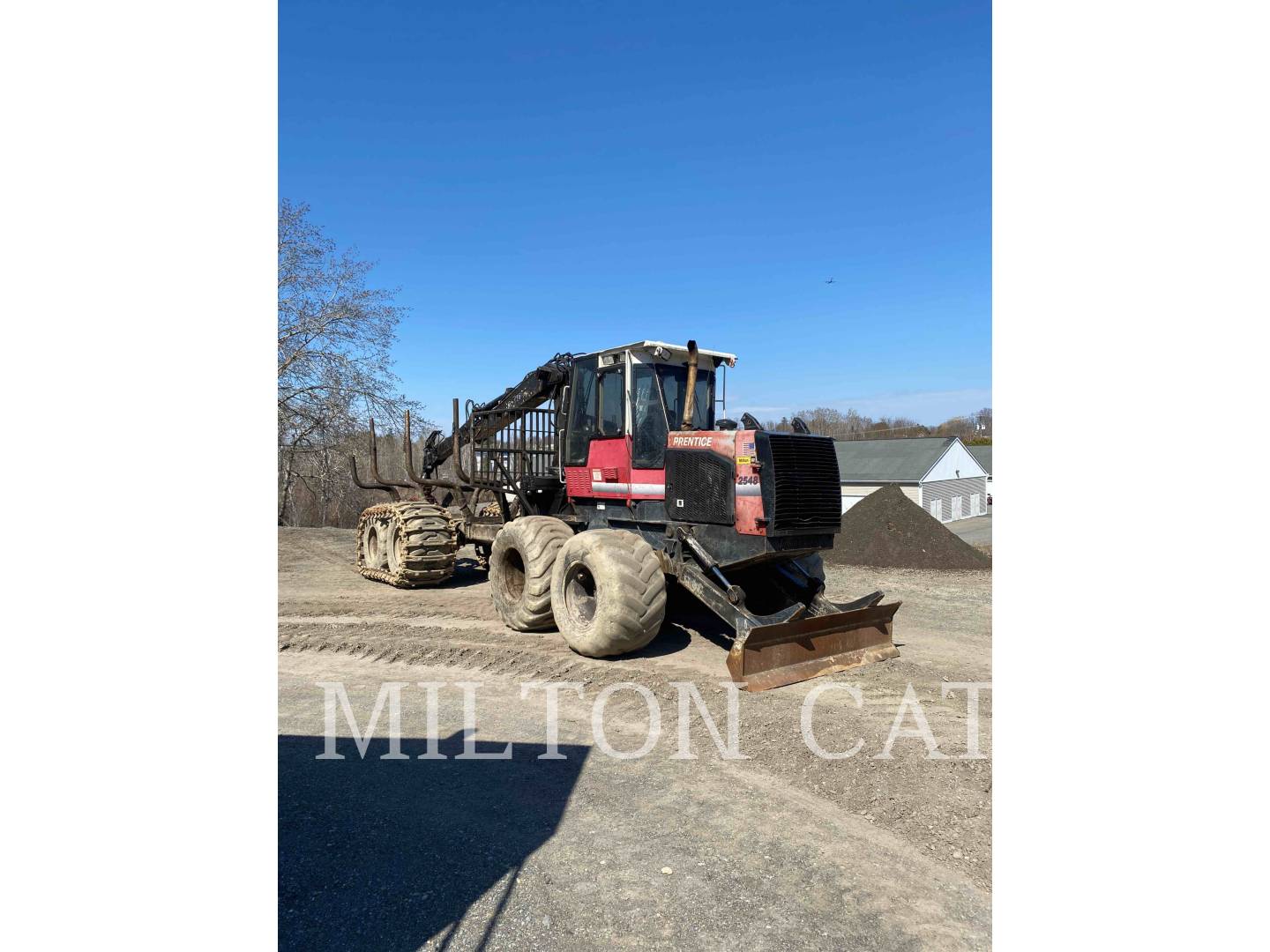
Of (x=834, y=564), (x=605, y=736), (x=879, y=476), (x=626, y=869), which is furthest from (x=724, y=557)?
(x=879, y=476)

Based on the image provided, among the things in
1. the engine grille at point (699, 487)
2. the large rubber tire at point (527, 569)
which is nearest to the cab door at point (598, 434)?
the large rubber tire at point (527, 569)

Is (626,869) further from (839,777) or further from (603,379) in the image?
(603,379)

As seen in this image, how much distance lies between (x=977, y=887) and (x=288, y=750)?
4.41 meters

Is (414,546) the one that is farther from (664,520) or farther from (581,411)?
(664,520)

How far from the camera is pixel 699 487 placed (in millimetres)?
7621

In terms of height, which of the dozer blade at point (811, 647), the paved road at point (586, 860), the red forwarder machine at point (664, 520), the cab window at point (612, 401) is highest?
the cab window at point (612, 401)

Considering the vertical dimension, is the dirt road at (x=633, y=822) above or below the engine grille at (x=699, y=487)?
below

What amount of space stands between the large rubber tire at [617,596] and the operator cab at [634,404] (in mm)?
966

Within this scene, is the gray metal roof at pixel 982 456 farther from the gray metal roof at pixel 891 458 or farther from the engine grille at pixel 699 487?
the engine grille at pixel 699 487

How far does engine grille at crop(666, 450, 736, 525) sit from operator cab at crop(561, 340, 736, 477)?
331 millimetres

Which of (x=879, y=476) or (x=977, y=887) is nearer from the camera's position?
(x=977, y=887)

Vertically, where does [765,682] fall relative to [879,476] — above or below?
below

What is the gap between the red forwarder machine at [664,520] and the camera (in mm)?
7109

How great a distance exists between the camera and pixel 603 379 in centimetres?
886
